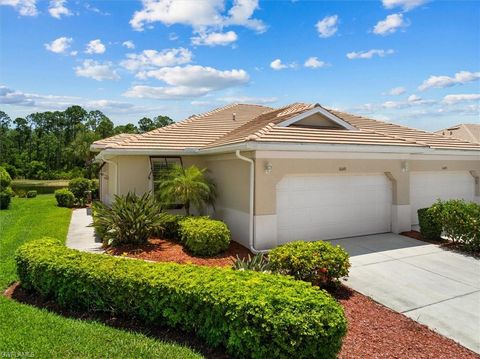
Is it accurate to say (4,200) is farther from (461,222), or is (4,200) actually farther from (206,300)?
(461,222)

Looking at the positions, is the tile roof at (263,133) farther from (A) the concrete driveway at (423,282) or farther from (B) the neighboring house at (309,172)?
(A) the concrete driveway at (423,282)

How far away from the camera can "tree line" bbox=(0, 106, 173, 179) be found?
53.2m

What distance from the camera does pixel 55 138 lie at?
67438mm

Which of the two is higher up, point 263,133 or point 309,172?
point 263,133

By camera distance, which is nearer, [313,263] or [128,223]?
[313,263]

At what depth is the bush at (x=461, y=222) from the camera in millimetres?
9828

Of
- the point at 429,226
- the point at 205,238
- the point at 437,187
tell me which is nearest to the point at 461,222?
the point at 429,226

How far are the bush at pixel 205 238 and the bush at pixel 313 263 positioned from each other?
268cm

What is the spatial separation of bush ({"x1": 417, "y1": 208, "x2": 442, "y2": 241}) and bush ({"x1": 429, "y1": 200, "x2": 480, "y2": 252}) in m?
0.15

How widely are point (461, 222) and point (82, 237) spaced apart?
13017 mm

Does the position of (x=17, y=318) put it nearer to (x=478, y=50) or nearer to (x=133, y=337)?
(x=133, y=337)

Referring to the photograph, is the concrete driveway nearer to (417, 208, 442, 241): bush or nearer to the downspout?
(417, 208, 442, 241): bush

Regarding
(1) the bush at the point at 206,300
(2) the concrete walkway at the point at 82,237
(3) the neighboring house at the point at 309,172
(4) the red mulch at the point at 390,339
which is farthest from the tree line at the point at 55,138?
(4) the red mulch at the point at 390,339

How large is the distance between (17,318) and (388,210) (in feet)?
39.0
